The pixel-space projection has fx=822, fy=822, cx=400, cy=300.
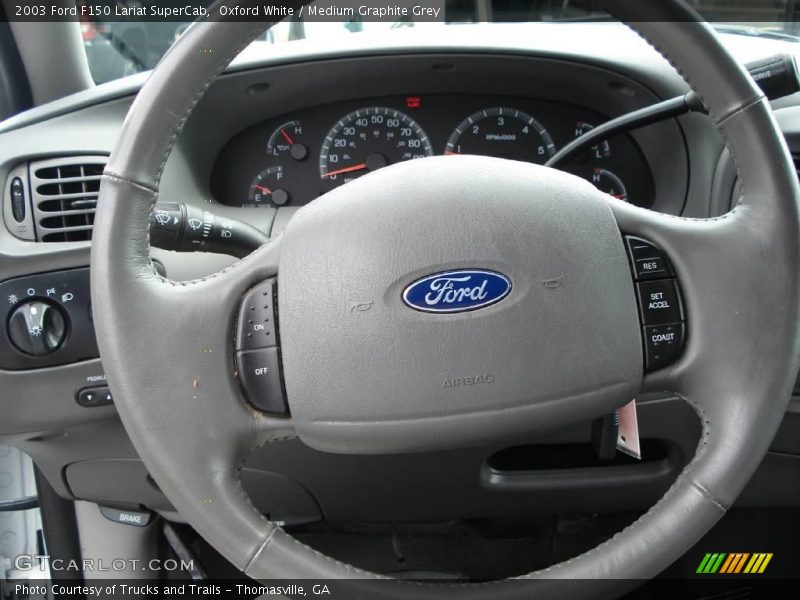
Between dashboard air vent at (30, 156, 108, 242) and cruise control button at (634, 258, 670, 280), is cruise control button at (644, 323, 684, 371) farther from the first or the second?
dashboard air vent at (30, 156, 108, 242)

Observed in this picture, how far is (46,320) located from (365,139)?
71cm

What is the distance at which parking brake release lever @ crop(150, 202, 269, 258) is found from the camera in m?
1.04

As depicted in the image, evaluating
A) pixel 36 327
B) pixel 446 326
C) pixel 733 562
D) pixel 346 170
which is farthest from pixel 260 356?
pixel 733 562

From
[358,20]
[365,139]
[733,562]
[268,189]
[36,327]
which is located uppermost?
[358,20]

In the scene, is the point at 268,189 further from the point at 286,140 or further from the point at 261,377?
the point at 261,377

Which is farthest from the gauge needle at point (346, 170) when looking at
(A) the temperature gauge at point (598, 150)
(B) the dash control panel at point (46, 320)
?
(B) the dash control panel at point (46, 320)

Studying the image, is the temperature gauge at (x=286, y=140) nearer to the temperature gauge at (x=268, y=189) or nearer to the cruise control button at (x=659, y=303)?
the temperature gauge at (x=268, y=189)

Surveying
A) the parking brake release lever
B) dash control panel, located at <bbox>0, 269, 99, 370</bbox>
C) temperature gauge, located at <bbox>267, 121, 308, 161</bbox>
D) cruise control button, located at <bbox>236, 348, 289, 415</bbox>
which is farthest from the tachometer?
cruise control button, located at <bbox>236, 348, 289, 415</bbox>

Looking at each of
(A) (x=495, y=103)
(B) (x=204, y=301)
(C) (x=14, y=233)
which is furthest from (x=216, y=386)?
(A) (x=495, y=103)

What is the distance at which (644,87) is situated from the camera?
5.07 feet

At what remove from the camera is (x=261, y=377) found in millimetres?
893

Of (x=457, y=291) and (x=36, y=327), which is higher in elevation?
(x=457, y=291)

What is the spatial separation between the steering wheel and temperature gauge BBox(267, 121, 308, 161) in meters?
0.78

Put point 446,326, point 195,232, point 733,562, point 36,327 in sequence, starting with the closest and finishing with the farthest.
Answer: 1. point 446,326
2. point 195,232
3. point 36,327
4. point 733,562
